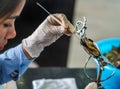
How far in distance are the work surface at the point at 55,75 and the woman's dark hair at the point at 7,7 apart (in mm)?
231

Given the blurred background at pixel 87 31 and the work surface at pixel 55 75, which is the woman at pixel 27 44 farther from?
the blurred background at pixel 87 31

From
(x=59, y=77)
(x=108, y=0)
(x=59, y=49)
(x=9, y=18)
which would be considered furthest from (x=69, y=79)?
(x=108, y=0)

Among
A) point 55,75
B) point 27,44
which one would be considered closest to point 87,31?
point 55,75

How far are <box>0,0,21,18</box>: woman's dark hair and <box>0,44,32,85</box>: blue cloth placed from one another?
12 cm

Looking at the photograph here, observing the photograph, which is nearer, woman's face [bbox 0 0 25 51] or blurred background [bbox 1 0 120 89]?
woman's face [bbox 0 0 25 51]

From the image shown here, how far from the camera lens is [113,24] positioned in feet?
6.12

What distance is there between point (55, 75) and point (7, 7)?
0.29 metres

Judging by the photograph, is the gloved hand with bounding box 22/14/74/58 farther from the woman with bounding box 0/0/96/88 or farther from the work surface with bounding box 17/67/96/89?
the work surface with bounding box 17/67/96/89

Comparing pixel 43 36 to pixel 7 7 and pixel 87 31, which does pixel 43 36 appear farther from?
pixel 87 31

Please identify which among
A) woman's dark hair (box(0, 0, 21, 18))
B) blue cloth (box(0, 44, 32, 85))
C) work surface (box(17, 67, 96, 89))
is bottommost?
work surface (box(17, 67, 96, 89))

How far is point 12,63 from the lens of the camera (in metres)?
0.62

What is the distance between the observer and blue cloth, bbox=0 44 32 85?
62 cm

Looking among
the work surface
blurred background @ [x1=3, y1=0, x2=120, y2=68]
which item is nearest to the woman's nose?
the work surface

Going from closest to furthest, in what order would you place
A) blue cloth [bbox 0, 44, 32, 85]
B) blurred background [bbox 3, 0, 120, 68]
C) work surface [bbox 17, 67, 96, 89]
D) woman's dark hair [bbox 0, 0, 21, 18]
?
woman's dark hair [bbox 0, 0, 21, 18]
blue cloth [bbox 0, 44, 32, 85]
work surface [bbox 17, 67, 96, 89]
blurred background [bbox 3, 0, 120, 68]
